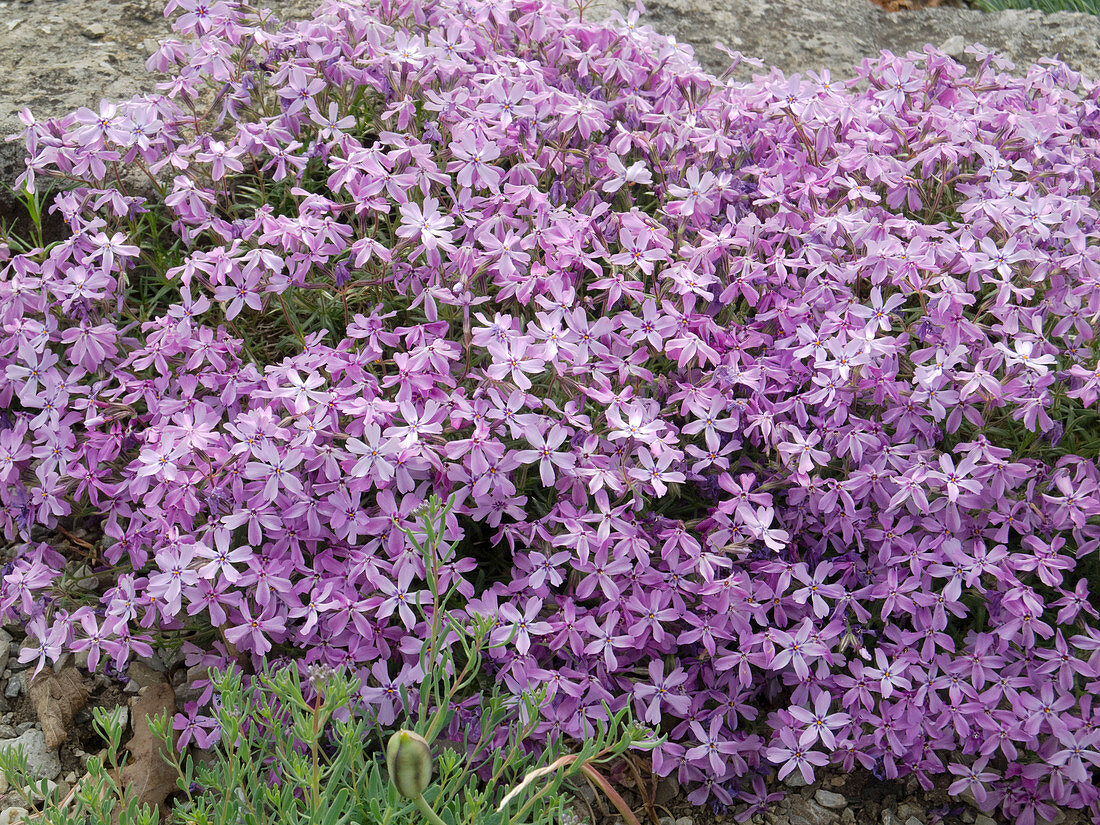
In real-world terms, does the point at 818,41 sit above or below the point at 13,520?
above

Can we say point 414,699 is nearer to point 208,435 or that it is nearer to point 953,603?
point 208,435

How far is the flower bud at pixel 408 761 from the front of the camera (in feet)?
4.20

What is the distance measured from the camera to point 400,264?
2.55 m

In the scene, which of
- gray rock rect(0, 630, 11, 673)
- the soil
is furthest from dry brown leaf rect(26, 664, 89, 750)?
the soil


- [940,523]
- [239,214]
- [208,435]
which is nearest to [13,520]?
[208,435]

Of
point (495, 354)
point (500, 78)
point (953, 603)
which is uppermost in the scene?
point (500, 78)

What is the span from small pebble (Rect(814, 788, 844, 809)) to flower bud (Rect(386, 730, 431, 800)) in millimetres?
1380

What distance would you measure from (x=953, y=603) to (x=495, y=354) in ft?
3.88

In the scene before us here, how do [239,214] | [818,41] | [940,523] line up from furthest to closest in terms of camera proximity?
[818,41], [239,214], [940,523]

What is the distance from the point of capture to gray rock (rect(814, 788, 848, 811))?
2.36 meters

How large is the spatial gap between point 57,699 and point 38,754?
0.43ft

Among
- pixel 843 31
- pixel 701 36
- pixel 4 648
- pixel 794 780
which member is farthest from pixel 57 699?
pixel 843 31

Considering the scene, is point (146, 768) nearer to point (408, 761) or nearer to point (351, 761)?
point (351, 761)

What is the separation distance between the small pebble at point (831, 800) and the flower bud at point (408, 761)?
4.53 ft
